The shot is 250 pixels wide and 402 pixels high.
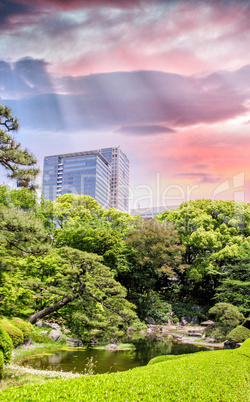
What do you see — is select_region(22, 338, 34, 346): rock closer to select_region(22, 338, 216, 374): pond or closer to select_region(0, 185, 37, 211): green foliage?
select_region(22, 338, 216, 374): pond

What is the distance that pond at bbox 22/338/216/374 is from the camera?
6.65m

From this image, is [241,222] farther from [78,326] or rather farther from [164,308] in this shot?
[78,326]

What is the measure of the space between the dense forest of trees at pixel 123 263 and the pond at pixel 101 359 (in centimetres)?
116

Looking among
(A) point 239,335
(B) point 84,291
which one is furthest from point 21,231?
(A) point 239,335

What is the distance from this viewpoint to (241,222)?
63.4 ft

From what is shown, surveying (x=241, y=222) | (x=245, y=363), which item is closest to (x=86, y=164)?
(x=241, y=222)

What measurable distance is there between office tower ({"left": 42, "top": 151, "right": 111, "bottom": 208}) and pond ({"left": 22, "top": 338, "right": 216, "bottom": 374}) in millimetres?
71344

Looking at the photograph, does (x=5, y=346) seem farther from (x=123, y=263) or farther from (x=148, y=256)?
(x=148, y=256)

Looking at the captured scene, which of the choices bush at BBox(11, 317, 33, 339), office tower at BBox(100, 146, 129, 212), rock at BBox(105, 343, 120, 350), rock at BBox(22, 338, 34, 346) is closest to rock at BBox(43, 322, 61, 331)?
rock at BBox(105, 343, 120, 350)

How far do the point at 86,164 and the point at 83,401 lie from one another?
81027mm

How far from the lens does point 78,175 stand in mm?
83438

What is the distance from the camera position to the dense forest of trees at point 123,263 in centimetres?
1009

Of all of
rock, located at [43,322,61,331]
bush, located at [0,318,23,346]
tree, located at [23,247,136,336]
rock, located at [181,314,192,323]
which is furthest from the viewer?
rock, located at [181,314,192,323]

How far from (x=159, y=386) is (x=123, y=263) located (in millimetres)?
14265
